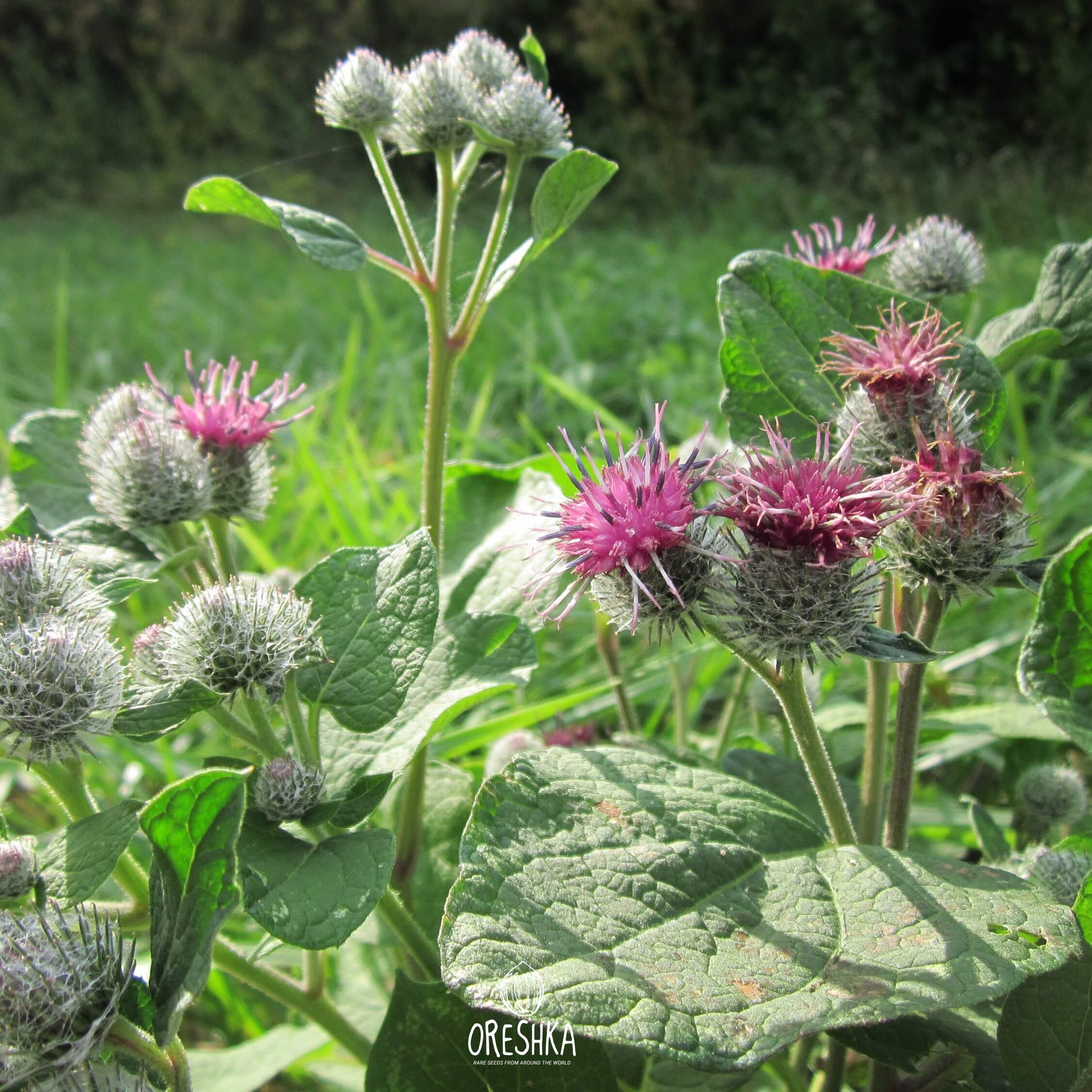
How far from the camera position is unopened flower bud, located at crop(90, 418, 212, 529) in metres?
1.78

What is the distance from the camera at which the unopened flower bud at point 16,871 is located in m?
1.26

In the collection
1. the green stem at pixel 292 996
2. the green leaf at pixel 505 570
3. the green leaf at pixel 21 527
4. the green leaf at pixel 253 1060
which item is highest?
the green leaf at pixel 21 527

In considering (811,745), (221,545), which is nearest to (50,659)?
(221,545)

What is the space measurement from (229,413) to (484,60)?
968mm

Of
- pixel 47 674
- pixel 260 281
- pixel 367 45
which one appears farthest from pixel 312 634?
pixel 367 45

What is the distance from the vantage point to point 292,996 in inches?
66.3

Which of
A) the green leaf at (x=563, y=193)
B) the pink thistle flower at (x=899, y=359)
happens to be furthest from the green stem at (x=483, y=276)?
the pink thistle flower at (x=899, y=359)

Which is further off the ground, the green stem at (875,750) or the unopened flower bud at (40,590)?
the unopened flower bud at (40,590)

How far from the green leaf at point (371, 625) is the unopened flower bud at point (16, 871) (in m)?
0.44

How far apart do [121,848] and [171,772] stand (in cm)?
179

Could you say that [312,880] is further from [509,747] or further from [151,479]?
[509,747]

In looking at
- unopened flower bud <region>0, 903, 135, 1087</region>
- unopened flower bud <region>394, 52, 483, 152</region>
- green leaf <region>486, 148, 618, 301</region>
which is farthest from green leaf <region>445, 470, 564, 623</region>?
unopened flower bud <region>0, 903, 135, 1087</region>

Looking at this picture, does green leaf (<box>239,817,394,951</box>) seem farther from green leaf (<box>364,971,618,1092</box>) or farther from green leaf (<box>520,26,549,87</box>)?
green leaf (<box>520,26,549,87</box>)

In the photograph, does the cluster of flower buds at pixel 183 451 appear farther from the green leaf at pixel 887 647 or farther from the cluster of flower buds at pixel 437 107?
the green leaf at pixel 887 647
